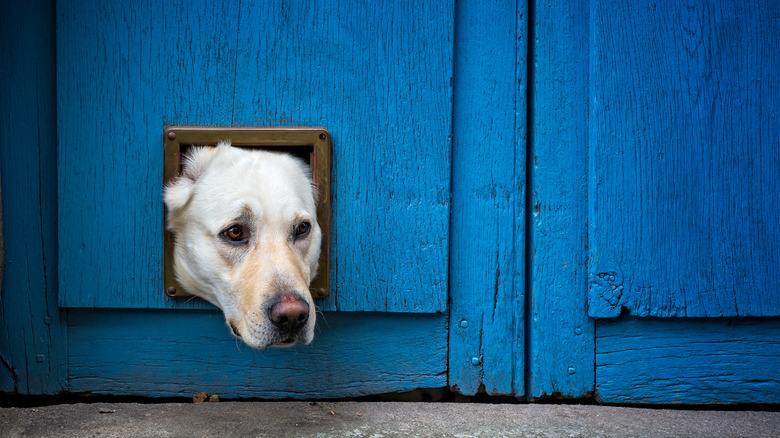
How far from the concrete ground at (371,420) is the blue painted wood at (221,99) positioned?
396 millimetres

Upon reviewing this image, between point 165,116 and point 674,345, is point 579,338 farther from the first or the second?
Result: point 165,116

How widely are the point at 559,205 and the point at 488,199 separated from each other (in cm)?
27

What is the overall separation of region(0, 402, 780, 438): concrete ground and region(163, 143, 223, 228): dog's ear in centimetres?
69

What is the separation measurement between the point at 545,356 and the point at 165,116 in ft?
5.51

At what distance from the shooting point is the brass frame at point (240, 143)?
1.92 m

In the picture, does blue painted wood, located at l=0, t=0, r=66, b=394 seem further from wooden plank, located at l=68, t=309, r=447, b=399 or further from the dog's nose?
the dog's nose

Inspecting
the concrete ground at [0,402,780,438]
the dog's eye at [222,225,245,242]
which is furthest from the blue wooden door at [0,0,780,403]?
the dog's eye at [222,225,245,242]

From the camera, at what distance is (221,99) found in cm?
196

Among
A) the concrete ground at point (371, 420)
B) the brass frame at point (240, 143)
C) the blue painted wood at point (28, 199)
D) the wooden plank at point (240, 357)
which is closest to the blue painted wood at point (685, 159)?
the concrete ground at point (371, 420)

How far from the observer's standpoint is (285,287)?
1618mm

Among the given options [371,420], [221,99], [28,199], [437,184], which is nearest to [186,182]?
[221,99]

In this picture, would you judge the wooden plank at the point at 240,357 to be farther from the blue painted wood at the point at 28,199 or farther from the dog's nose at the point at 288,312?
the dog's nose at the point at 288,312

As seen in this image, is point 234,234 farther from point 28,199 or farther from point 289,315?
point 28,199

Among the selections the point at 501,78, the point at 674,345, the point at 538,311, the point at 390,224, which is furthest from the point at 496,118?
the point at 674,345
